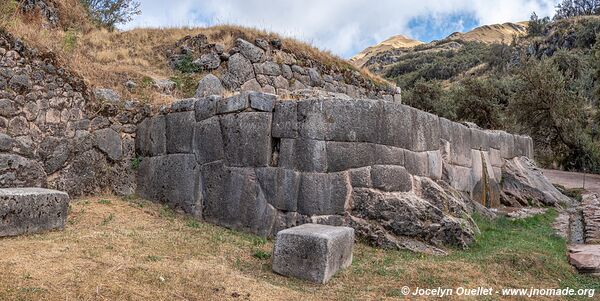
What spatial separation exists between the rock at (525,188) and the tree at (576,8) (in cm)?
7020

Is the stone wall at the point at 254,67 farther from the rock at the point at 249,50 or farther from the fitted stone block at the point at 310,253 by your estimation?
the fitted stone block at the point at 310,253

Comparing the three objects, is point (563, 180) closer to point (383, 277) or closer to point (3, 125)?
point (383, 277)

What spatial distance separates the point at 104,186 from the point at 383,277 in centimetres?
606

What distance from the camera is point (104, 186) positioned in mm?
8836

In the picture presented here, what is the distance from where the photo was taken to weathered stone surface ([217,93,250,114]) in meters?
7.27

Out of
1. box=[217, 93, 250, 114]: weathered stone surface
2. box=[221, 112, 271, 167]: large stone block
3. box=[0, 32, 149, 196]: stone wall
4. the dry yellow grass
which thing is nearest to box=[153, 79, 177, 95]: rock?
the dry yellow grass

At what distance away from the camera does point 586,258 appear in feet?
20.1

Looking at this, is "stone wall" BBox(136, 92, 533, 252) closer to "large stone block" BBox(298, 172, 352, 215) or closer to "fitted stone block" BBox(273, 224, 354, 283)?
"large stone block" BBox(298, 172, 352, 215)

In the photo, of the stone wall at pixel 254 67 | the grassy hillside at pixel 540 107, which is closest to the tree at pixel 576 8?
the grassy hillside at pixel 540 107

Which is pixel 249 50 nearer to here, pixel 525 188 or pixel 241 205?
pixel 241 205

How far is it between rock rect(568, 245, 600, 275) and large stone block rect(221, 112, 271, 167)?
4510 mm

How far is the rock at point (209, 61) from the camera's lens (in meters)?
12.7

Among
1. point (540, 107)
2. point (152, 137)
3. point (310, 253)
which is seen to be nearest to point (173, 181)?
point (152, 137)

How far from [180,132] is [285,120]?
2.40 metres
